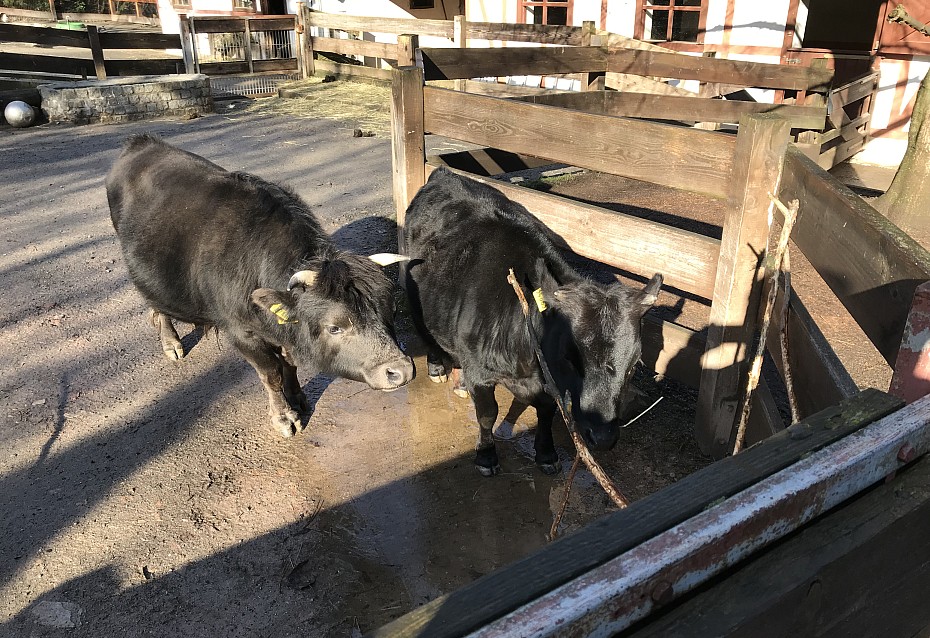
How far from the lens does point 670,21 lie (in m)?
13.1

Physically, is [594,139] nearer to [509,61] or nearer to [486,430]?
[486,430]

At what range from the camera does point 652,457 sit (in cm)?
406

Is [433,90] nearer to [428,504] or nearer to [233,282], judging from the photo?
[233,282]

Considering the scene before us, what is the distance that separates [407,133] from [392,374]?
7.95 feet

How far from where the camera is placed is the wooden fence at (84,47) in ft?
47.8

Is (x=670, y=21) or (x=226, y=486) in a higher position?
(x=670, y=21)

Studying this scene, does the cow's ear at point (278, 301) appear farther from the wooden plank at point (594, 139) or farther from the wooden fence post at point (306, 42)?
the wooden fence post at point (306, 42)

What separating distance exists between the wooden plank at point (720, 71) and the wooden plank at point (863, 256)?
588 cm

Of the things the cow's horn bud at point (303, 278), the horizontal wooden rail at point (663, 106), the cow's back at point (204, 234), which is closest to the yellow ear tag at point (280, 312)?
the cow's horn bud at point (303, 278)

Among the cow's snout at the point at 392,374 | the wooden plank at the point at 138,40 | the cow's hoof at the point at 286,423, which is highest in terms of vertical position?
the wooden plank at the point at 138,40

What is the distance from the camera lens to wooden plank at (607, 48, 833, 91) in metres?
8.16

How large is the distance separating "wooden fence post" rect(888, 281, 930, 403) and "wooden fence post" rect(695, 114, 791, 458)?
1956 millimetres

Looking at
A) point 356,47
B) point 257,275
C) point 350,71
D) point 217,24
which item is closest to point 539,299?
point 257,275

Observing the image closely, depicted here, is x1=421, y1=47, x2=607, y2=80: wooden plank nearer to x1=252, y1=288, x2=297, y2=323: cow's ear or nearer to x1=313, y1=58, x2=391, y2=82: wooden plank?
x1=252, y1=288, x2=297, y2=323: cow's ear
